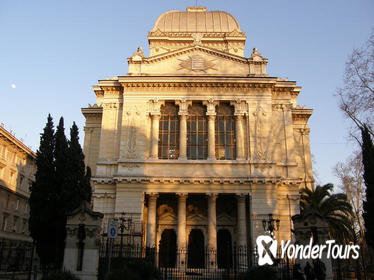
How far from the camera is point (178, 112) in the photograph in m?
35.2

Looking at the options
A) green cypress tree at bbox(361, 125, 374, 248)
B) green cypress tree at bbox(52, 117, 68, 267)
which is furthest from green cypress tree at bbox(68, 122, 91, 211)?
green cypress tree at bbox(361, 125, 374, 248)

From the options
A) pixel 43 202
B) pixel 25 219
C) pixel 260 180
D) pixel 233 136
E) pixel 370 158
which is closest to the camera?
pixel 370 158

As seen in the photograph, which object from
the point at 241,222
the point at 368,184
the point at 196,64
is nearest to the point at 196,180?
the point at 241,222

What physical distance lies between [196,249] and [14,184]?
85.8 feet

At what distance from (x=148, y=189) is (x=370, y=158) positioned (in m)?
17.9

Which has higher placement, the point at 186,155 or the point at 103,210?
the point at 186,155

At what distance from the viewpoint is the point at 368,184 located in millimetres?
24031

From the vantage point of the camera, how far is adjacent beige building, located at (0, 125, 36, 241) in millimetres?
42969

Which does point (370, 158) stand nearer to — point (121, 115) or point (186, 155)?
point (186, 155)

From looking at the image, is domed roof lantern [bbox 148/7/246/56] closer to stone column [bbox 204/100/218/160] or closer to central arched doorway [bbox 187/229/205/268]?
stone column [bbox 204/100/218/160]

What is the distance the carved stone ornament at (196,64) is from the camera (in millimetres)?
36625

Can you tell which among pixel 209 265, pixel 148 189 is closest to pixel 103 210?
pixel 148 189

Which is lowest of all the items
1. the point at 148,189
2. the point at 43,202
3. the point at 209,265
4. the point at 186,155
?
the point at 209,265

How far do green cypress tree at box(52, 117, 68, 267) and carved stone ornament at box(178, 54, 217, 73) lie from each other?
1422 centimetres
